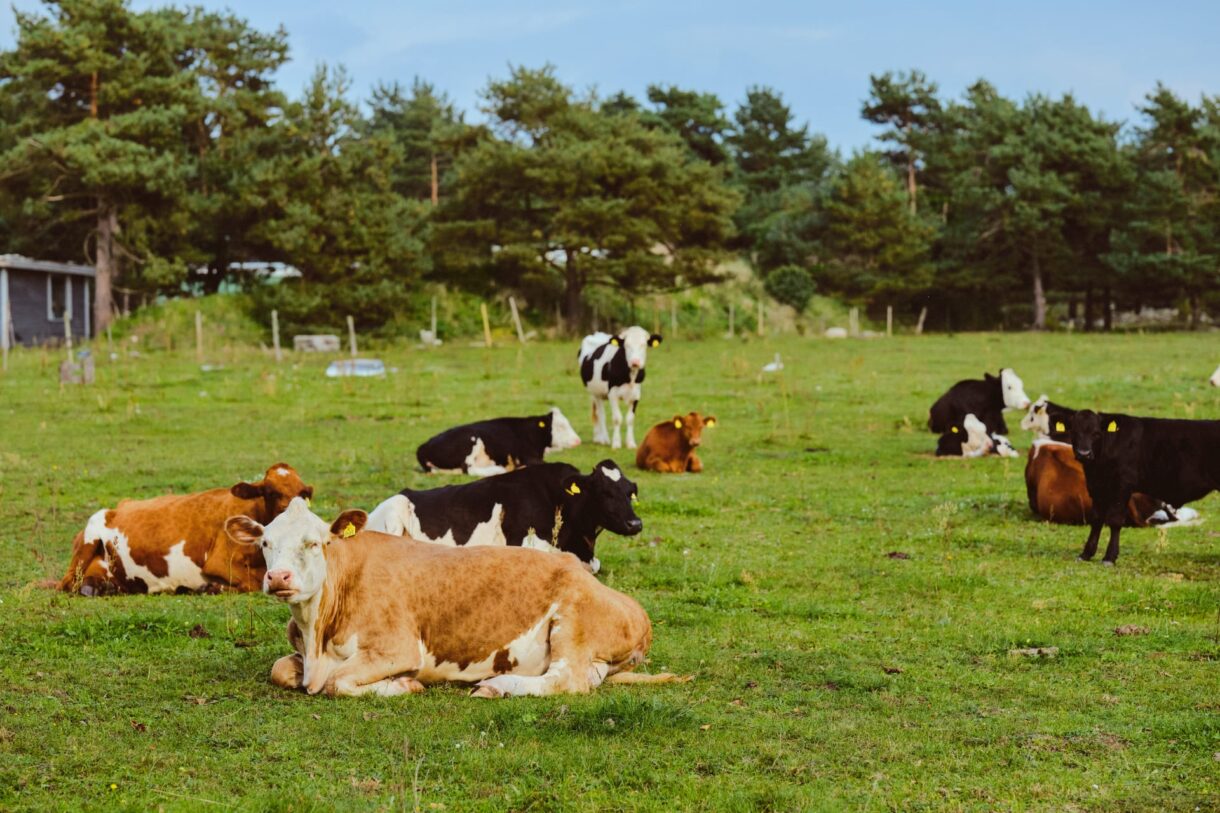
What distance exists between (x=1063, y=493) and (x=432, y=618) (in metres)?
8.25

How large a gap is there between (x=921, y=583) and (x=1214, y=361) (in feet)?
86.4

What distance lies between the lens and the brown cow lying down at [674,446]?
17688 millimetres

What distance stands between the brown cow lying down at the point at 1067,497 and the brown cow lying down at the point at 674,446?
515 cm

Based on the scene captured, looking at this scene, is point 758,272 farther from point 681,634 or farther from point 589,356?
point 681,634

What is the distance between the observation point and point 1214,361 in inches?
1305

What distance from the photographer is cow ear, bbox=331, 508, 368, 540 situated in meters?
7.47

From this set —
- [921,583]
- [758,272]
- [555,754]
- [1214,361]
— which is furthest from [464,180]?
[555,754]

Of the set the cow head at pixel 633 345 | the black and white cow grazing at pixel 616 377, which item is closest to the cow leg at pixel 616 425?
the black and white cow grazing at pixel 616 377

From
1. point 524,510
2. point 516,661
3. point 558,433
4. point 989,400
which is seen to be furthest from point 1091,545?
point 989,400

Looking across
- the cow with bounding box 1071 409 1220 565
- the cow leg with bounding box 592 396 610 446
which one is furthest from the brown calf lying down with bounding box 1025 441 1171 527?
the cow leg with bounding box 592 396 610 446

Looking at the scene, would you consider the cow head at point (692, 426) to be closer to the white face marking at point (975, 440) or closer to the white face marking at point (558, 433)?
the white face marking at point (558, 433)

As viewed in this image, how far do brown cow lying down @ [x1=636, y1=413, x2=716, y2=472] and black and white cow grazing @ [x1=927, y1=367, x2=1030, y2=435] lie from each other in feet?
A: 14.6

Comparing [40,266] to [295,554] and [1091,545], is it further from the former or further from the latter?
[295,554]

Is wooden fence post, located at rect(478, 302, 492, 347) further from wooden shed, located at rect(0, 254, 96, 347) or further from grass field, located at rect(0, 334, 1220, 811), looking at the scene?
grass field, located at rect(0, 334, 1220, 811)
